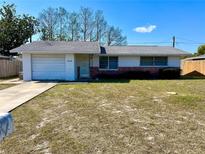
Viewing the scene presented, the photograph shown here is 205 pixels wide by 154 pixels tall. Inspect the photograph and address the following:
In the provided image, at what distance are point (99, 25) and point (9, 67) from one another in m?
22.3

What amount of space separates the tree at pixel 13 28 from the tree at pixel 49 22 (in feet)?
6.88

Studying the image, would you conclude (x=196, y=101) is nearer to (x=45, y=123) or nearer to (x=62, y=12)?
(x=45, y=123)

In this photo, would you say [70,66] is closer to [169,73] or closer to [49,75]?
[49,75]

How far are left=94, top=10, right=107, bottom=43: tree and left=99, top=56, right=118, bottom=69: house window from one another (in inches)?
856

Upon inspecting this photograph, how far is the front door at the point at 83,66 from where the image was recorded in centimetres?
2166

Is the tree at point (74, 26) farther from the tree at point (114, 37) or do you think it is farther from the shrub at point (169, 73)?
the shrub at point (169, 73)

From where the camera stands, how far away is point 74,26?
42.8 metres

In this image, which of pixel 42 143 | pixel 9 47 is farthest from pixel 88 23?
pixel 42 143

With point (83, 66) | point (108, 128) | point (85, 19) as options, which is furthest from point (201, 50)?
point (108, 128)

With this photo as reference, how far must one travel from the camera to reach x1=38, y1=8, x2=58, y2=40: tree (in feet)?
137

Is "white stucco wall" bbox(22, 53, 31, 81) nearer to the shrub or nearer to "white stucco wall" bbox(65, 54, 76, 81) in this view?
"white stucco wall" bbox(65, 54, 76, 81)

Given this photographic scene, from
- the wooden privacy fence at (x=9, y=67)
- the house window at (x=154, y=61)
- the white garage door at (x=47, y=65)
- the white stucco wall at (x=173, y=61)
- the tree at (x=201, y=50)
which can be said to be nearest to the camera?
the white garage door at (x=47, y=65)

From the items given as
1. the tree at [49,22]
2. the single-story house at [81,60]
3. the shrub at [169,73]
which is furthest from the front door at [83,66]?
the tree at [49,22]

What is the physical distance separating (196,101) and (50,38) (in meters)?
35.4
